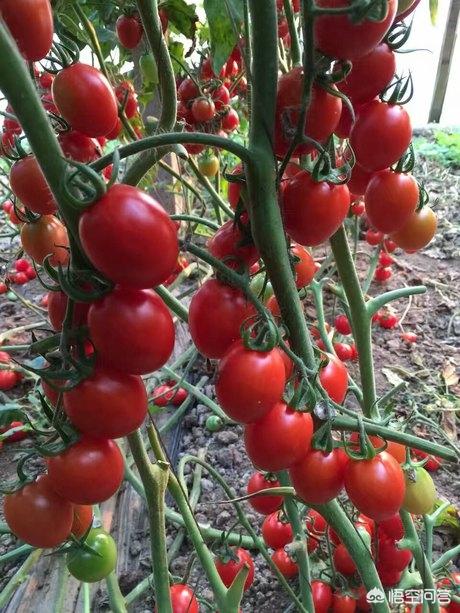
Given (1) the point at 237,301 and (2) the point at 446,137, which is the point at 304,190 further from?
(2) the point at 446,137

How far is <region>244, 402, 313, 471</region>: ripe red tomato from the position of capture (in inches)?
17.1

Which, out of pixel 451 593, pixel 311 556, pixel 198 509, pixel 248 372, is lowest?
pixel 198 509

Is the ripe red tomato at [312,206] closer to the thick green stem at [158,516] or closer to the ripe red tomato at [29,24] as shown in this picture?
the ripe red tomato at [29,24]

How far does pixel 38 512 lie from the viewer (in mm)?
483

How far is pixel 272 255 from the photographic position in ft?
1.41

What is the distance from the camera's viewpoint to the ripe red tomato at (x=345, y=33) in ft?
1.18

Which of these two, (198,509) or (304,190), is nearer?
(304,190)

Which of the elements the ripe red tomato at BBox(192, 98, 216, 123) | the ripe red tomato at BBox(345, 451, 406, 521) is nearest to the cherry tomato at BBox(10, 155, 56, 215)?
the ripe red tomato at BBox(345, 451, 406, 521)

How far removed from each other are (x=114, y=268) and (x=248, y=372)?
0.14 meters

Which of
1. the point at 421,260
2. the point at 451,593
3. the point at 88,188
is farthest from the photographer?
the point at 421,260

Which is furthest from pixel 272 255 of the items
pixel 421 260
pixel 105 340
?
pixel 421 260

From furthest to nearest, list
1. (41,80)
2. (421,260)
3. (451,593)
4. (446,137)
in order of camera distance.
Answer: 1. (446,137)
2. (421,260)
3. (41,80)
4. (451,593)

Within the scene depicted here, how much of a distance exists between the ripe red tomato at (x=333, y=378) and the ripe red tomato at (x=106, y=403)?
201mm

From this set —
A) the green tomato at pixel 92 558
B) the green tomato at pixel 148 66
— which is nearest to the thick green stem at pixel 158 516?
the green tomato at pixel 92 558
